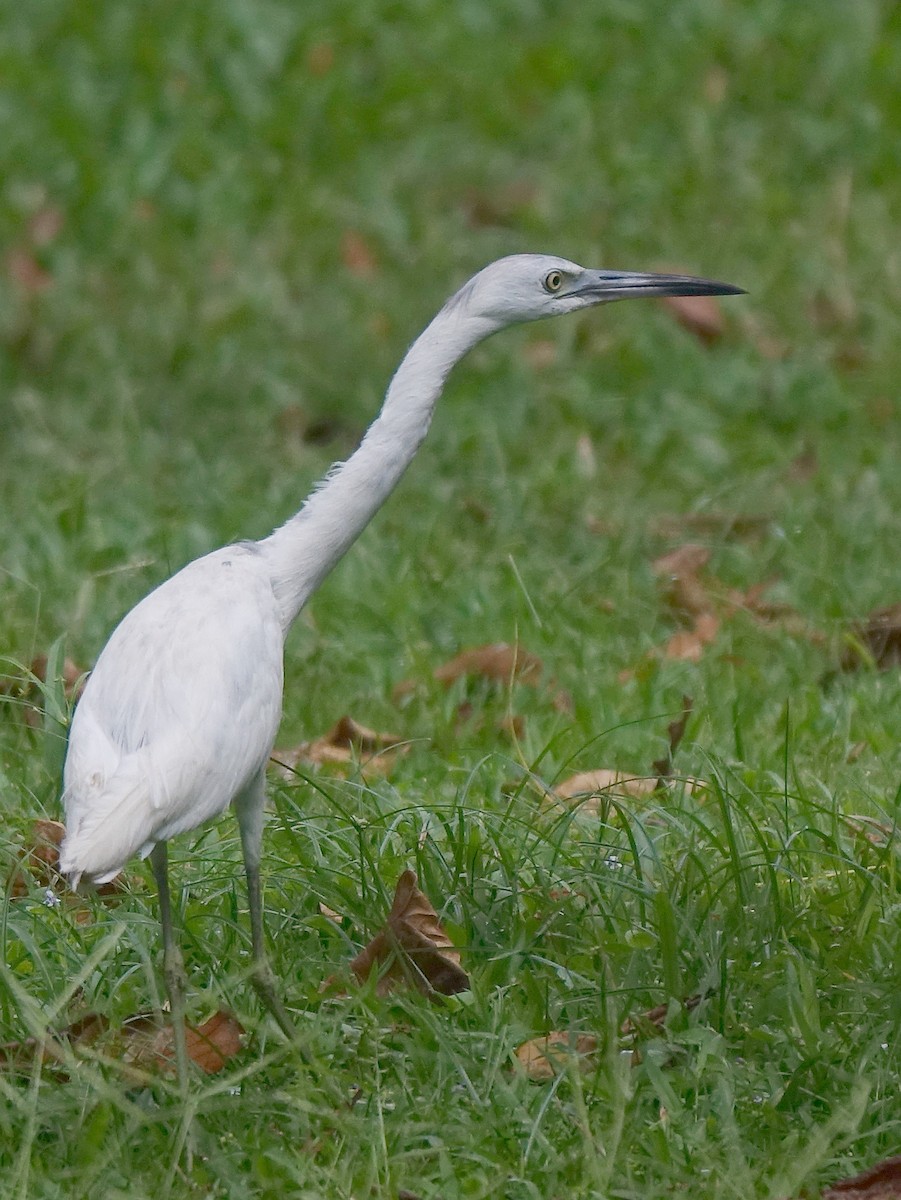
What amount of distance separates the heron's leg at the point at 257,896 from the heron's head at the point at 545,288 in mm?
886

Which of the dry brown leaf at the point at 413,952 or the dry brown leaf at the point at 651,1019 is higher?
the dry brown leaf at the point at 413,952

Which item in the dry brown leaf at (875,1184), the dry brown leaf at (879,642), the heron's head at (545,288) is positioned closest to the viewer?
the dry brown leaf at (875,1184)

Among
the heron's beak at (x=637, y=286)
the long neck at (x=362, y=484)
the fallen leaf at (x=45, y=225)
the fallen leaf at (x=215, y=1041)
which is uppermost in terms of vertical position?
the heron's beak at (x=637, y=286)

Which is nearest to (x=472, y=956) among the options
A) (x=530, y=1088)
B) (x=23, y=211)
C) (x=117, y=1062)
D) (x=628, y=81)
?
(x=530, y=1088)

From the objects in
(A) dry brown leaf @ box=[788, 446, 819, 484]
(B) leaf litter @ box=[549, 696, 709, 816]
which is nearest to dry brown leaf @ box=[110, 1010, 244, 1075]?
(B) leaf litter @ box=[549, 696, 709, 816]

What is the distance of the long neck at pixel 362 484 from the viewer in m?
3.24

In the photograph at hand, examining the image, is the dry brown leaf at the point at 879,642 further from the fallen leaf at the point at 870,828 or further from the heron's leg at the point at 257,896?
the heron's leg at the point at 257,896

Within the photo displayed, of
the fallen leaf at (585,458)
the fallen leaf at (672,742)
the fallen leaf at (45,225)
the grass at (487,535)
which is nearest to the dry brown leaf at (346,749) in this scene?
the grass at (487,535)

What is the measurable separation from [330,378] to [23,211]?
1.64m

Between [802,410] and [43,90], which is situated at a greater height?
[43,90]

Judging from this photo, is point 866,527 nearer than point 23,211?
Yes

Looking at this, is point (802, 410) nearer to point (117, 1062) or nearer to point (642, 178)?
point (642, 178)

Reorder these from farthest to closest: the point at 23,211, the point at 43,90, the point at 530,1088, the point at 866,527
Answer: the point at 43,90 < the point at 23,211 < the point at 866,527 < the point at 530,1088

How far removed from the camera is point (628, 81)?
27.4 feet
